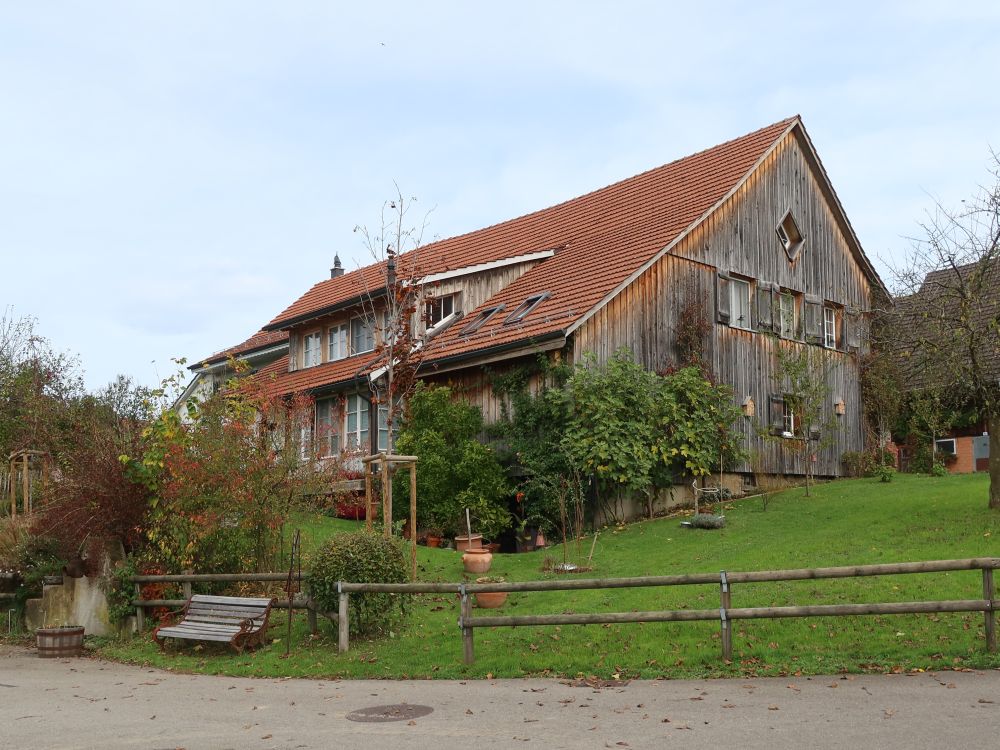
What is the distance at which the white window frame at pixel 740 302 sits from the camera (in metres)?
25.3

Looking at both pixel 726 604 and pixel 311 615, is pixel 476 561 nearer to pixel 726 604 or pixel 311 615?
pixel 311 615

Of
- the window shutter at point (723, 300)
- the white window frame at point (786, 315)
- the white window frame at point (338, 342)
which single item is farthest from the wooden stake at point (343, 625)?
the white window frame at point (338, 342)

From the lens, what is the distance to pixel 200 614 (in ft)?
47.1

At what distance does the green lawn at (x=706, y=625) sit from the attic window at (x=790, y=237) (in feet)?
30.6

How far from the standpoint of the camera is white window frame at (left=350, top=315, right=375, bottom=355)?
28328 mm

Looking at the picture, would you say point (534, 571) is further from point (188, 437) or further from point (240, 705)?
point (240, 705)

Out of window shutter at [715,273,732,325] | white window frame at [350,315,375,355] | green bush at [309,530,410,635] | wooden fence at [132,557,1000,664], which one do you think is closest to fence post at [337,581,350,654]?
wooden fence at [132,557,1000,664]

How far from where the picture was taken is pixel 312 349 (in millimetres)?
31266

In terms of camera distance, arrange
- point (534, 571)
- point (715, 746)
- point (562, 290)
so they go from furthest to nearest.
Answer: point (562, 290) < point (534, 571) < point (715, 746)

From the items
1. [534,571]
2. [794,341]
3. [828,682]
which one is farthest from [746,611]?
[794,341]

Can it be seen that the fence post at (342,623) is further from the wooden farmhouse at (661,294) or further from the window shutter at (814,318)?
the window shutter at (814,318)

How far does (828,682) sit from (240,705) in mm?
5827

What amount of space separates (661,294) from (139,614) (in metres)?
13.2

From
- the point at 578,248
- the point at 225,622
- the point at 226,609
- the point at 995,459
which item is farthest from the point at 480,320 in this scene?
the point at 225,622
